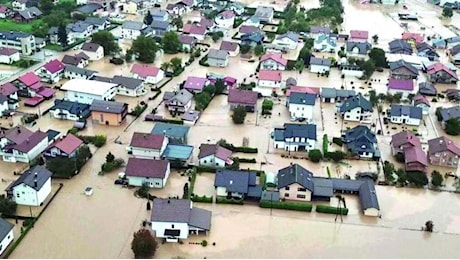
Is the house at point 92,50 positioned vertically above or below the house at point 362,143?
below

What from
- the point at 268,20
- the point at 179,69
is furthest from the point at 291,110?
the point at 268,20

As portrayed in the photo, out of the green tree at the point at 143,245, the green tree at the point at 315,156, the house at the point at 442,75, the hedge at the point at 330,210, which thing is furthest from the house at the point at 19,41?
the house at the point at 442,75

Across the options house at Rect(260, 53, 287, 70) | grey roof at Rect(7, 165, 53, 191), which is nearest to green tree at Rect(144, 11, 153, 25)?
house at Rect(260, 53, 287, 70)

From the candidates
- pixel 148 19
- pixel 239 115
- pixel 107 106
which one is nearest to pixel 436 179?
pixel 239 115

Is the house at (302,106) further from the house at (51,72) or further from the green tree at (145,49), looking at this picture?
the house at (51,72)

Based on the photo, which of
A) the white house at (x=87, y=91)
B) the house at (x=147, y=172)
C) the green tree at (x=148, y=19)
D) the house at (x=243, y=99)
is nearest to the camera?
the house at (x=147, y=172)

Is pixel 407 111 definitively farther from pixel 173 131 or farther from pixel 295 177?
pixel 173 131

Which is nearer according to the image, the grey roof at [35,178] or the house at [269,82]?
the grey roof at [35,178]
